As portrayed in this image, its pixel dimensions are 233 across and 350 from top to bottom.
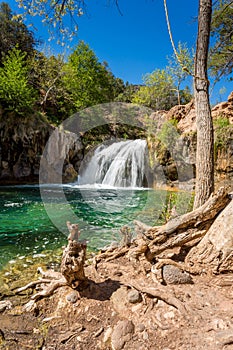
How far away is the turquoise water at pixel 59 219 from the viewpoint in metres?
4.94

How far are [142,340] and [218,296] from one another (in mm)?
970

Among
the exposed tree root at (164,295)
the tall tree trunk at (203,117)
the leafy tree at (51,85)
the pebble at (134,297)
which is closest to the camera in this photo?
the exposed tree root at (164,295)

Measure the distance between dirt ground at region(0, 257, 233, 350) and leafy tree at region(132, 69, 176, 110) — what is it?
89.0 ft

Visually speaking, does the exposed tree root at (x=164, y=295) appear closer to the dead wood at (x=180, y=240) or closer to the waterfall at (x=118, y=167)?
the dead wood at (x=180, y=240)

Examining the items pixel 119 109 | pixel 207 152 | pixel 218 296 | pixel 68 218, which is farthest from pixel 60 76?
pixel 218 296

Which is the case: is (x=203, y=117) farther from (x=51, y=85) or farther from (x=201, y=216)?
(x=51, y=85)

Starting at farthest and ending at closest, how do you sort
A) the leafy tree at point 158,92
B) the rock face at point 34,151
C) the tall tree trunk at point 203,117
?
the leafy tree at point 158,92 < the rock face at point 34,151 < the tall tree trunk at point 203,117

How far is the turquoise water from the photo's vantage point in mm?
4938

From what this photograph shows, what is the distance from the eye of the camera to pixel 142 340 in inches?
75.5

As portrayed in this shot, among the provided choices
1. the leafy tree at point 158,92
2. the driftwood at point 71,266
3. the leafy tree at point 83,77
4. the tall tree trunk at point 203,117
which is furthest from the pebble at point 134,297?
the leafy tree at point 158,92

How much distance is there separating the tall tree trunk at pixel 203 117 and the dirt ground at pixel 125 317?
4.25ft

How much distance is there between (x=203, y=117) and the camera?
3385 millimetres

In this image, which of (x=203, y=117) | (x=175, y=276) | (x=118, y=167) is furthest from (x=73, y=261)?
(x=118, y=167)

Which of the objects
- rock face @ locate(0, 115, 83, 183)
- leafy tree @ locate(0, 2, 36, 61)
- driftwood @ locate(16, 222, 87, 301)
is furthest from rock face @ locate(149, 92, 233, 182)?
leafy tree @ locate(0, 2, 36, 61)
